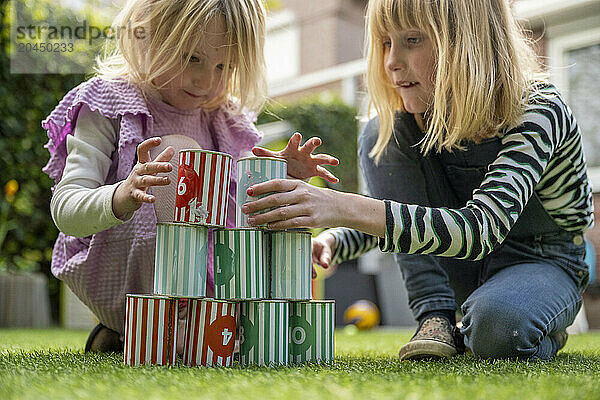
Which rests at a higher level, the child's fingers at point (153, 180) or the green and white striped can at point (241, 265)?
the child's fingers at point (153, 180)

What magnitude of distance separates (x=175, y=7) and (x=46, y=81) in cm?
269

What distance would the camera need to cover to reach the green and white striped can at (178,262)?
3.91ft

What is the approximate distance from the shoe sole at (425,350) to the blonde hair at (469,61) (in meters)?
0.46

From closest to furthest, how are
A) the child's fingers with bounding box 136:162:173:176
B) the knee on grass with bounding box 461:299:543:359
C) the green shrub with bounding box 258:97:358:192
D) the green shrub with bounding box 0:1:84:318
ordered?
the child's fingers with bounding box 136:162:173:176
the knee on grass with bounding box 461:299:543:359
the green shrub with bounding box 0:1:84:318
the green shrub with bounding box 258:97:358:192

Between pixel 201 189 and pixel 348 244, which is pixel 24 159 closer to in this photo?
pixel 348 244

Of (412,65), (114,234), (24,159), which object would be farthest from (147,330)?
(24,159)

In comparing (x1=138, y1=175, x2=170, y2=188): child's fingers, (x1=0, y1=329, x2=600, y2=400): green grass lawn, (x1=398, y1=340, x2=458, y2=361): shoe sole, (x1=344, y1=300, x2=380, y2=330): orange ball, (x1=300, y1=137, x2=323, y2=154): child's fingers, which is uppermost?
(x1=300, y1=137, x2=323, y2=154): child's fingers

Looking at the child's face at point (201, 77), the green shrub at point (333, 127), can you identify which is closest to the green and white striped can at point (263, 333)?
the child's face at point (201, 77)

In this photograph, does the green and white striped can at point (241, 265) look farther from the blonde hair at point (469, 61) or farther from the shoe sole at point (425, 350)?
the blonde hair at point (469, 61)

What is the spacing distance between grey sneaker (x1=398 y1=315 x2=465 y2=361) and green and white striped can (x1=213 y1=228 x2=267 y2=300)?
411 mm

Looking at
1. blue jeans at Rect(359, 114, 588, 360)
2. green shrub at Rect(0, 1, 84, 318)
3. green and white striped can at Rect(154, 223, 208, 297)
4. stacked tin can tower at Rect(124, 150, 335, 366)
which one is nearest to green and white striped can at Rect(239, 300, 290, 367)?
stacked tin can tower at Rect(124, 150, 335, 366)

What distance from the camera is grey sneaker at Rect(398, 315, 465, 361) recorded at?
4.72 ft

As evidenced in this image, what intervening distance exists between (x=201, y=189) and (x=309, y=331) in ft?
1.24

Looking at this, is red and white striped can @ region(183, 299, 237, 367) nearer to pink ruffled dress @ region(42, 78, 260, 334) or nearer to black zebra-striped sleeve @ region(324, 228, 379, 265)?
pink ruffled dress @ region(42, 78, 260, 334)
